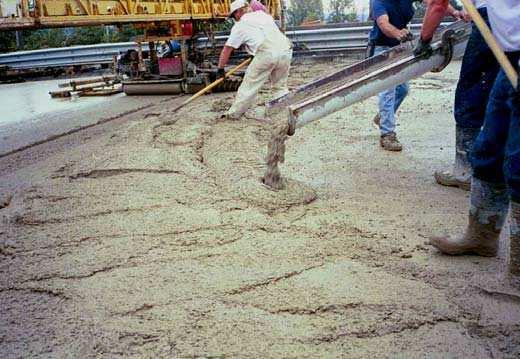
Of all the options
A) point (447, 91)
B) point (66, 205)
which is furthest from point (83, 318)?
point (447, 91)

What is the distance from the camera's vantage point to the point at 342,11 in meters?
17.7

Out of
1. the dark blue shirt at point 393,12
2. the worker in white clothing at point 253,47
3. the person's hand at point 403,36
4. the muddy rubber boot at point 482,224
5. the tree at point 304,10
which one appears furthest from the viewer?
the tree at point 304,10

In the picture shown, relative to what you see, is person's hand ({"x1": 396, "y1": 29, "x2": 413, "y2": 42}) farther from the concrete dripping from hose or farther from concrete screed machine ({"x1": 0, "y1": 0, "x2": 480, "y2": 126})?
the concrete dripping from hose

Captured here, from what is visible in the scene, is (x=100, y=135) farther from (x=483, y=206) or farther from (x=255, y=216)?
(x=483, y=206)

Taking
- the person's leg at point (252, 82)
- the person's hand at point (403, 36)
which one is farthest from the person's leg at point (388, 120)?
the person's leg at point (252, 82)

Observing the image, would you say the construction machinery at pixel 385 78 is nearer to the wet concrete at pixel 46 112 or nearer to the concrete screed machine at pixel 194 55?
the concrete screed machine at pixel 194 55

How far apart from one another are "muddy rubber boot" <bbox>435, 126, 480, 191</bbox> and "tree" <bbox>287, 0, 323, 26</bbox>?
1551cm

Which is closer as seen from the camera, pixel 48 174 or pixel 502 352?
pixel 502 352

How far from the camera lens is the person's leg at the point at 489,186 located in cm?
209

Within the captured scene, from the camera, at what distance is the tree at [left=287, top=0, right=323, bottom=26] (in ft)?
59.5

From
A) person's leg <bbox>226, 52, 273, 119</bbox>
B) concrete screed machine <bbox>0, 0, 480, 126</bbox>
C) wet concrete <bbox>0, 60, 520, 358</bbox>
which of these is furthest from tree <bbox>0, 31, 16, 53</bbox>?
wet concrete <bbox>0, 60, 520, 358</bbox>

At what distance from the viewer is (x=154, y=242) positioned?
2611 millimetres

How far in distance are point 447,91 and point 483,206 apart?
5.25 meters

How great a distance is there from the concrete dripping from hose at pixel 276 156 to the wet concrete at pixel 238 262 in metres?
0.11
